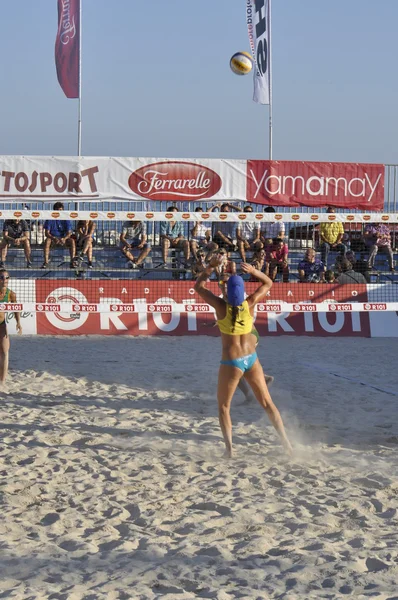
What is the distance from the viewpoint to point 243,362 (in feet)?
21.0

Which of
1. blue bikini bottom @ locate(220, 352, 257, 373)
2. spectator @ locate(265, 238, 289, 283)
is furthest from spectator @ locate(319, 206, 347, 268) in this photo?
blue bikini bottom @ locate(220, 352, 257, 373)

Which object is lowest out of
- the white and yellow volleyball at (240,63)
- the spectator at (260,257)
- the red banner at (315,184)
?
the spectator at (260,257)

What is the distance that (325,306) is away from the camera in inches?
477

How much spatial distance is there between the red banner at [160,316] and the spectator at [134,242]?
0.84 metres

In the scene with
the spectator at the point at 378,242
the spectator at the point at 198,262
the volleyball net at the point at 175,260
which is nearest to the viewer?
the volleyball net at the point at 175,260

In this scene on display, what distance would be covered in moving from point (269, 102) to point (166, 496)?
13.3 metres

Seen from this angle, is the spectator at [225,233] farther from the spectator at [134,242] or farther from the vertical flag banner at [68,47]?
the vertical flag banner at [68,47]

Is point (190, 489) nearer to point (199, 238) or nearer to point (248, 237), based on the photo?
point (248, 237)

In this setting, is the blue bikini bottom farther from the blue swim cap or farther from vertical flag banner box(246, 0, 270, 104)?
vertical flag banner box(246, 0, 270, 104)

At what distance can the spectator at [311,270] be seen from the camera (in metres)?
14.9

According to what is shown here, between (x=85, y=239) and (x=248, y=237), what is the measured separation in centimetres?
315

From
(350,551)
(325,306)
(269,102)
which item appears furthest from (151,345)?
(350,551)

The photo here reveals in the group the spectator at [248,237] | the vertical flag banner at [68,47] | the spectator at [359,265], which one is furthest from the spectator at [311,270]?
the vertical flag banner at [68,47]

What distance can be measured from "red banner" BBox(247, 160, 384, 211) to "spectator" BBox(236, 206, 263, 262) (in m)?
0.70
